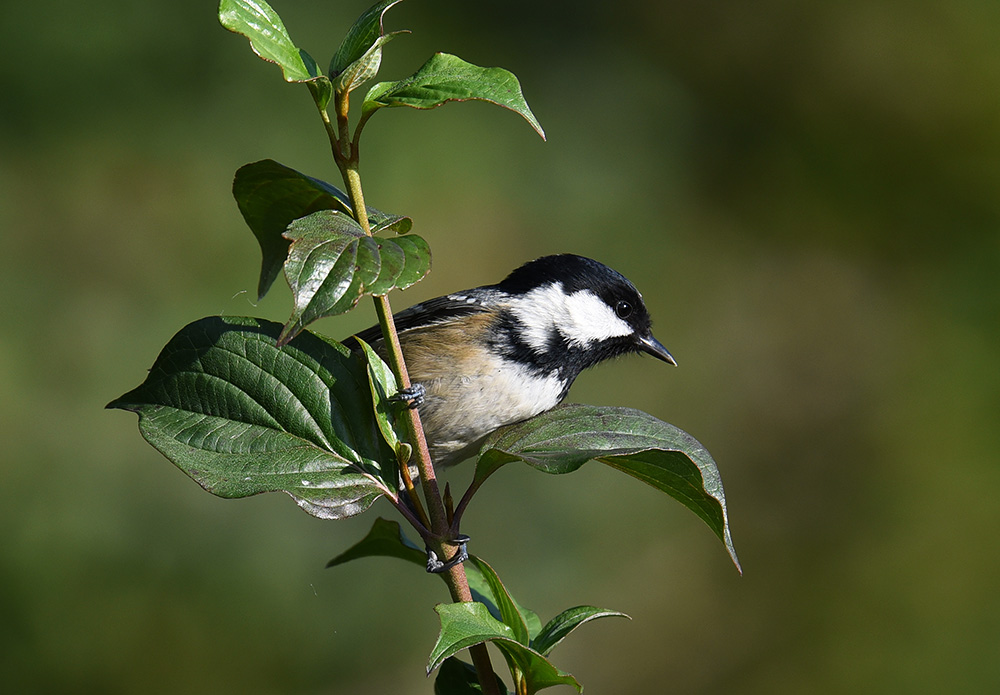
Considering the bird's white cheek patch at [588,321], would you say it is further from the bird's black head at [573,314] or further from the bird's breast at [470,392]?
the bird's breast at [470,392]

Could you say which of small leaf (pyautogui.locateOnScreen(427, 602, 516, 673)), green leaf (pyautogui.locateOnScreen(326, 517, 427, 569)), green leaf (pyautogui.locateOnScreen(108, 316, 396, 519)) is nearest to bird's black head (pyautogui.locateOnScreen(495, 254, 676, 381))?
green leaf (pyautogui.locateOnScreen(326, 517, 427, 569))

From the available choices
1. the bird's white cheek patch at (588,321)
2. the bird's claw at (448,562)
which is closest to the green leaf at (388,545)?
the bird's claw at (448,562)

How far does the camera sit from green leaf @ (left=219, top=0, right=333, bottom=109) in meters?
0.90

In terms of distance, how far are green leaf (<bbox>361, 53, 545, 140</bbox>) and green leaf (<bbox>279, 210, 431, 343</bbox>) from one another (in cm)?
15

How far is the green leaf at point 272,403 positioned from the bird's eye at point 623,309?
1181mm

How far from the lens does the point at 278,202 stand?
1.06 metres

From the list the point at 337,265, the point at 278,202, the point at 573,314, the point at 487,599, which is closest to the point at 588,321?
the point at 573,314

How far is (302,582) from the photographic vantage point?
3.10 metres

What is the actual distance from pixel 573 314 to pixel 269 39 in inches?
49.6

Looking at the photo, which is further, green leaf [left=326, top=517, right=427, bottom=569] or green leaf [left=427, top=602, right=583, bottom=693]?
green leaf [left=326, top=517, right=427, bottom=569]

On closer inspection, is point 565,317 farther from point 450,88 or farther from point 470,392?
point 450,88

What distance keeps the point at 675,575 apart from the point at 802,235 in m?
1.83

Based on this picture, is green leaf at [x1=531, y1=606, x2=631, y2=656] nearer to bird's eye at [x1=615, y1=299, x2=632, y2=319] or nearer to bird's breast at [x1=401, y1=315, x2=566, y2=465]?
bird's breast at [x1=401, y1=315, x2=566, y2=465]

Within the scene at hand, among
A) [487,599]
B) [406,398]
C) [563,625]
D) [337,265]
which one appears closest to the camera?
[337,265]
